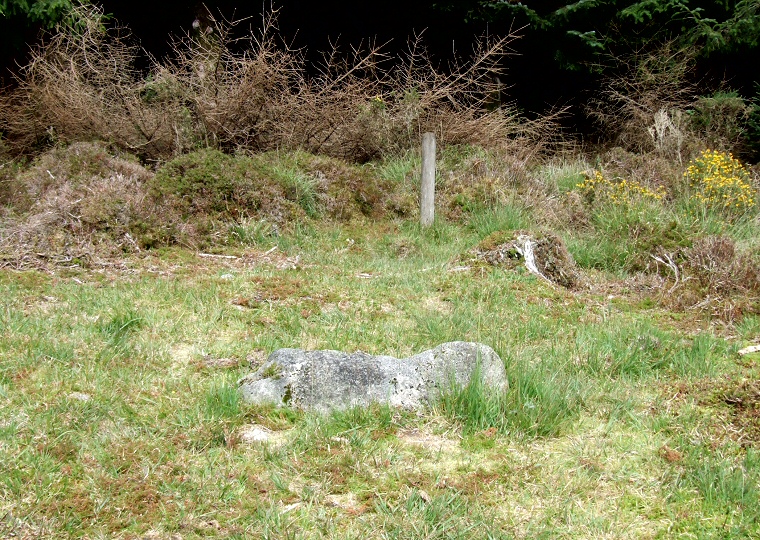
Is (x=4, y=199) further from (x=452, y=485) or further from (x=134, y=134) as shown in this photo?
(x=452, y=485)

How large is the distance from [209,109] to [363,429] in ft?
27.1

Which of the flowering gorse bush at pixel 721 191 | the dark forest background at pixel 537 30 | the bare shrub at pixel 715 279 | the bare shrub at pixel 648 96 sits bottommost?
the bare shrub at pixel 715 279

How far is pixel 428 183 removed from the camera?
32.7 feet

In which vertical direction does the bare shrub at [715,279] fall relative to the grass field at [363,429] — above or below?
below

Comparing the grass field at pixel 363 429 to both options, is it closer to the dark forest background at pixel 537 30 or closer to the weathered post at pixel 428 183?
the weathered post at pixel 428 183

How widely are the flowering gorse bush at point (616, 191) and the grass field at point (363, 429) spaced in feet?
10.9

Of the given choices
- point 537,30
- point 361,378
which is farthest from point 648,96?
point 361,378

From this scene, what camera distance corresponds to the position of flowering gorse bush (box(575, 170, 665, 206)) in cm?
922

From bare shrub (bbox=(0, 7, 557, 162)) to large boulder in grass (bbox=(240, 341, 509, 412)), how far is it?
24.7 feet

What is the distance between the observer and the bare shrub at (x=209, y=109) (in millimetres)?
10820

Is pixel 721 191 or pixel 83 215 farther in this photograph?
pixel 721 191

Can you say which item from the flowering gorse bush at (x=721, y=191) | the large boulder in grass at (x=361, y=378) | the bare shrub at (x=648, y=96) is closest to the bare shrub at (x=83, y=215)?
the large boulder in grass at (x=361, y=378)

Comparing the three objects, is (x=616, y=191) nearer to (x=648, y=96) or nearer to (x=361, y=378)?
(x=648, y=96)

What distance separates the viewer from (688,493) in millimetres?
3197
